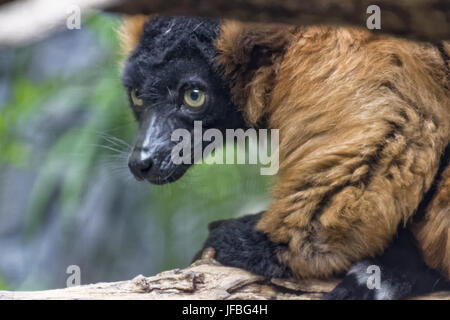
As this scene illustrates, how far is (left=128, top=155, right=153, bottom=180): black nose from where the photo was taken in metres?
2.47

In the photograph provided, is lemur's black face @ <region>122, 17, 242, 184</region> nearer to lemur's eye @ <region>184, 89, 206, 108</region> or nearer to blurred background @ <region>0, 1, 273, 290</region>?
lemur's eye @ <region>184, 89, 206, 108</region>

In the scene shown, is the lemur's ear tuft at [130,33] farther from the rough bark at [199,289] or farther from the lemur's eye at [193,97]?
the rough bark at [199,289]

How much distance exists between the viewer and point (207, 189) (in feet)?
9.66

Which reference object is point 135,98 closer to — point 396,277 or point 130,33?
point 130,33

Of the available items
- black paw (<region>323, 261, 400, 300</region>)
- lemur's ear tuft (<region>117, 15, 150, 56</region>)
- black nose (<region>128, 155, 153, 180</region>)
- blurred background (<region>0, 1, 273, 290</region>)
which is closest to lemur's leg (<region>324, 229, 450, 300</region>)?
black paw (<region>323, 261, 400, 300</region>)

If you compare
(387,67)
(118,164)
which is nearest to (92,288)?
(118,164)

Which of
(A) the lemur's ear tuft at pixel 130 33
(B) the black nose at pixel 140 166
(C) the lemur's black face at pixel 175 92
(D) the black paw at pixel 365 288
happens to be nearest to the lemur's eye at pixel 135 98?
(C) the lemur's black face at pixel 175 92

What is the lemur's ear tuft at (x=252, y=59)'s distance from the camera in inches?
95.0

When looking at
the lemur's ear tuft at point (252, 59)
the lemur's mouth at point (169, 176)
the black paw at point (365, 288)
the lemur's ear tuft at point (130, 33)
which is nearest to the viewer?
the black paw at point (365, 288)

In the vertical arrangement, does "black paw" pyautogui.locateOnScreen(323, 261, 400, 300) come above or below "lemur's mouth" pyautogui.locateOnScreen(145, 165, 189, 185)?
below

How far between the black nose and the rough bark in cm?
49

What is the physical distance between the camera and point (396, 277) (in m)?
2.16

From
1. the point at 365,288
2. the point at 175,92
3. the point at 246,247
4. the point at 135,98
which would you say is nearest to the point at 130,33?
the point at 135,98

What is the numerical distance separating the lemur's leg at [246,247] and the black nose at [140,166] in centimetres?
42
